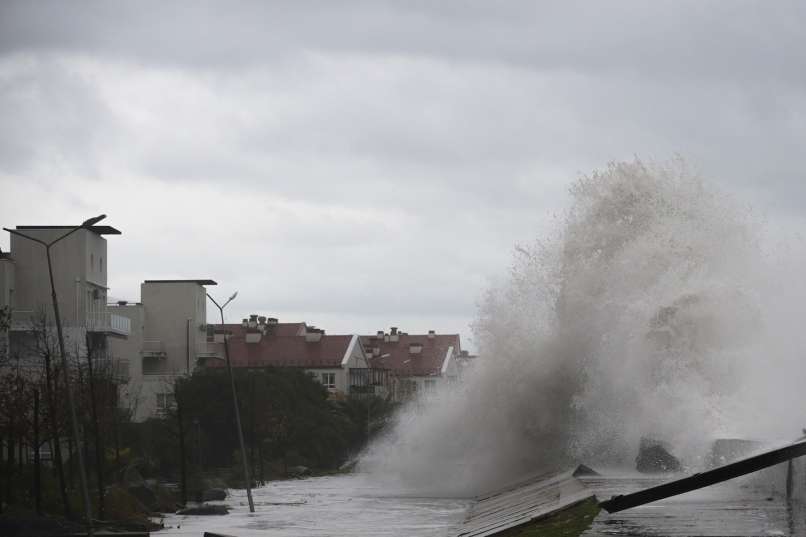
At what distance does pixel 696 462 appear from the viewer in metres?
28.7

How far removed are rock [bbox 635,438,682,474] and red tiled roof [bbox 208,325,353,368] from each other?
247 feet

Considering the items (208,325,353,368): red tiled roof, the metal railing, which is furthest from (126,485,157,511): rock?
(208,325,353,368): red tiled roof

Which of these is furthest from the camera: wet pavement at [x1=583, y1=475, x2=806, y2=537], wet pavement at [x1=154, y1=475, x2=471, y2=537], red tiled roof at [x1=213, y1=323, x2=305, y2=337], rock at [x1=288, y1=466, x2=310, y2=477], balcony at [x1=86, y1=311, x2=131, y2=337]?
red tiled roof at [x1=213, y1=323, x2=305, y2=337]

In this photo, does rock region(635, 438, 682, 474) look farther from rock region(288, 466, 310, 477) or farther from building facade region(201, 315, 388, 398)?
building facade region(201, 315, 388, 398)

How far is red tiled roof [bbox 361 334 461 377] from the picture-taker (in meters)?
127

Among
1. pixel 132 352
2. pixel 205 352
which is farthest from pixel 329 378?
pixel 132 352

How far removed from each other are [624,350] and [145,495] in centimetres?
1611

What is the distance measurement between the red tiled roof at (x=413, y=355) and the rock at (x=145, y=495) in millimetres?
79451

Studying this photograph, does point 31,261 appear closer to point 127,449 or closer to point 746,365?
point 127,449

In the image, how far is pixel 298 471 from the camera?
71.9 m

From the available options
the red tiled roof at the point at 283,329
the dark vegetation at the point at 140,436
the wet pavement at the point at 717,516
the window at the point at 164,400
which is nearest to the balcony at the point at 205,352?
the window at the point at 164,400

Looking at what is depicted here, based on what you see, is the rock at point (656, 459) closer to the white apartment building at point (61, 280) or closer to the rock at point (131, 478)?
the rock at point (131, 478)

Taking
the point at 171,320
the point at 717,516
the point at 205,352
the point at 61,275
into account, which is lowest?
the point at 717,516

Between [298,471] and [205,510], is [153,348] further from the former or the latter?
[205,510]
